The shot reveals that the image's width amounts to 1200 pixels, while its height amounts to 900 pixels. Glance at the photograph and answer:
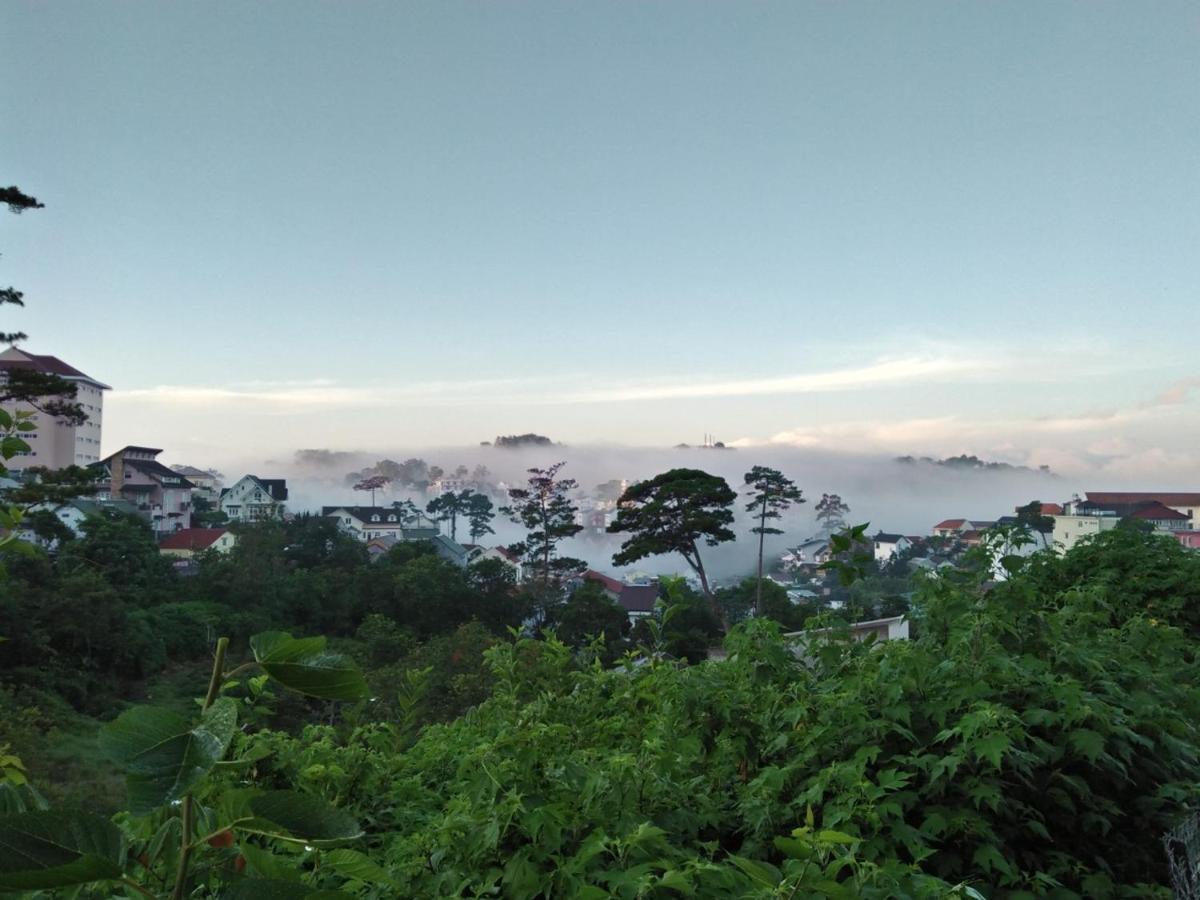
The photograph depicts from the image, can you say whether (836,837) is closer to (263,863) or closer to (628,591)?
(263,863)

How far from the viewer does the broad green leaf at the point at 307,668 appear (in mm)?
347

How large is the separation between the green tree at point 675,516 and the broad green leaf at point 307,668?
16018mm

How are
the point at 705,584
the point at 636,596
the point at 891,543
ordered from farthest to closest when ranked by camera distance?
1. the point at 891,543
2. the point at 636,596
3. the point at 705,584

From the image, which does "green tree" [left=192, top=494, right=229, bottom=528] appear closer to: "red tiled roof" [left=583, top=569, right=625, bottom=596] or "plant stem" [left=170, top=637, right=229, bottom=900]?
"red tiled roof" [left=583, top=569, right=625, bottom=596]

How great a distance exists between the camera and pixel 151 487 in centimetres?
2830

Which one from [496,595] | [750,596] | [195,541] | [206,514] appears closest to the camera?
[750,596]

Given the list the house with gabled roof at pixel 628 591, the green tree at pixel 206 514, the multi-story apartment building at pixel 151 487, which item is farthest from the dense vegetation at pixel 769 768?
the green tree at pixel 206 514

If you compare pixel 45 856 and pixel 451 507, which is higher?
pixel 45 856

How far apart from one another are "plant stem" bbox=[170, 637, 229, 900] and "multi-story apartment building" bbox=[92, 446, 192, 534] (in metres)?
29.7

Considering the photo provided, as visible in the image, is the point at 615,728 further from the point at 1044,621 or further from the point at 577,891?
the point at 1044,621

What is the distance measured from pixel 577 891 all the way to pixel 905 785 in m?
0.69

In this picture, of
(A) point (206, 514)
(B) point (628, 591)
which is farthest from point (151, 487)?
(B) point (628, 591)

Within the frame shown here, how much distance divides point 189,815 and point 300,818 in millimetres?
42

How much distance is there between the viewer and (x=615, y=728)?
5.13 ft
